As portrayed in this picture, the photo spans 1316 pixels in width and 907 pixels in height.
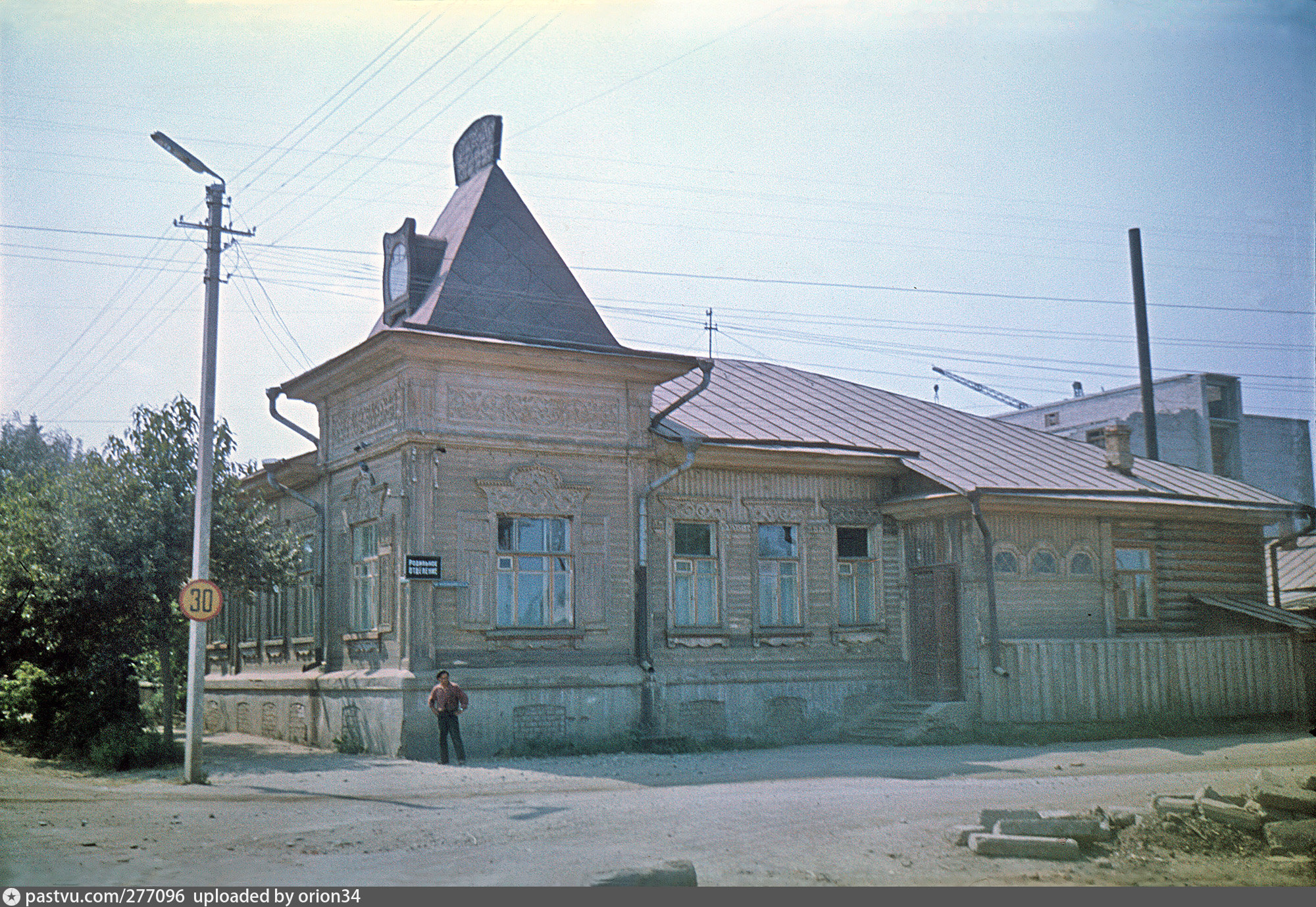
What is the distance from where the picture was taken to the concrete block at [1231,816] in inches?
409

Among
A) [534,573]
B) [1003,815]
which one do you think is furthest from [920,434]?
[1003,815]

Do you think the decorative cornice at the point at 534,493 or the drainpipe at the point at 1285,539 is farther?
the drainpipe at the point at 1285,539

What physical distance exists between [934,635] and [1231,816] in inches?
424

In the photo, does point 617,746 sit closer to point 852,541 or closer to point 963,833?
point 852,541

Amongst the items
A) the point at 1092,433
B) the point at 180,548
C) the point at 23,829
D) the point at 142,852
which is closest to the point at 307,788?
the point at 23,829

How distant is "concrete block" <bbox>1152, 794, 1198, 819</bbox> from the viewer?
34.2ft

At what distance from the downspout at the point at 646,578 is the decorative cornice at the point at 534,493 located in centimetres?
112

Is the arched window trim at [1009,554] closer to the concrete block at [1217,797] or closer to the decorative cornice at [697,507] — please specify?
the decorative cornice at [697,507]

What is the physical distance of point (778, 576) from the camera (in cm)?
2091

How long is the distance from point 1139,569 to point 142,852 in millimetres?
18787

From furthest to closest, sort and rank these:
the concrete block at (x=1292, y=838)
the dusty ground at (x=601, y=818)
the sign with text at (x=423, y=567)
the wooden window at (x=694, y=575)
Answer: the wooden window at (x=694, y=575), the sign with text at (x=423, y=567), the concrete block at (x=1292, y=838), the dusty ground at (x=601, y=818)

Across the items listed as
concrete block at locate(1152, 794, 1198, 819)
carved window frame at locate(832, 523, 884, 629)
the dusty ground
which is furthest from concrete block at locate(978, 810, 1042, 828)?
carved window frame at locate(832, 523, 884, 629)

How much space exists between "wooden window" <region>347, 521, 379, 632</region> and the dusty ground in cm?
222

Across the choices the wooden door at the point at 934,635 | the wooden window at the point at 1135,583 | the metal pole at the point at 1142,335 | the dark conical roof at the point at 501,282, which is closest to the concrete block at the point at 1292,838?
the wooden door at the point at 934,635
